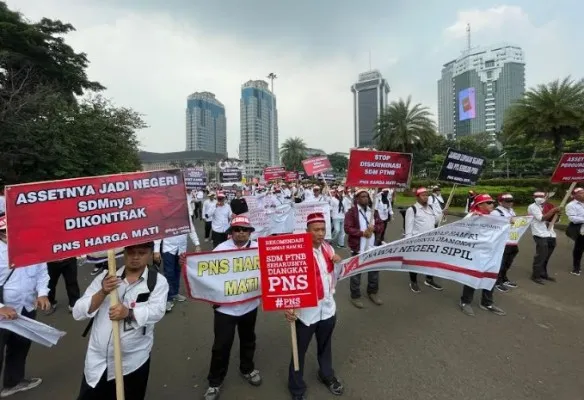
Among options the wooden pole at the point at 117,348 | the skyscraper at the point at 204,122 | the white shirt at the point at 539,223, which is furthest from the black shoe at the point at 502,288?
the skyscraper at the point at 204,122

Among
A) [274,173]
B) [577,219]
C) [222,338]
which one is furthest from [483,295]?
[274,173]

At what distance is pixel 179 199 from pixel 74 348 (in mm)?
3222

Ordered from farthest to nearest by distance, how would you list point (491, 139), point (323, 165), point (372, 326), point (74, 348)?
point (491, 139)
point (323, 165)
point (372, 326)
point (74, 348)

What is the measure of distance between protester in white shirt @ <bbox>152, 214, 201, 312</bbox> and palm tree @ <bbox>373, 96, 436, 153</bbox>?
32.8 meters

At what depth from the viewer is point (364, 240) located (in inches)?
218

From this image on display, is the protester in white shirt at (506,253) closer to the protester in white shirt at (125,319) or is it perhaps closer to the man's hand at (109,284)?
the protester in white shirt at (125,319)

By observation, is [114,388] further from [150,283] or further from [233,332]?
[233,332]

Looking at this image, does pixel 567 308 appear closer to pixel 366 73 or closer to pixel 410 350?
pixel 410 350

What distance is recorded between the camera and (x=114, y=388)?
2447 mm

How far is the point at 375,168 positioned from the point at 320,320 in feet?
9.82

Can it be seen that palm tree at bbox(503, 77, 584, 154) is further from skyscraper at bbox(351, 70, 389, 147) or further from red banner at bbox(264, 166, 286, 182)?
skyscraper at bbox(351, 70, 389, 147)

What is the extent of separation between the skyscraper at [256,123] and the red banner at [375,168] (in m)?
89.1

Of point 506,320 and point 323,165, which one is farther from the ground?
point 323,165

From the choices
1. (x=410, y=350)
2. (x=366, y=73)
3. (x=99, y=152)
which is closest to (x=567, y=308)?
(x=410, y=350)
